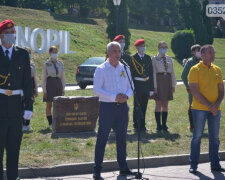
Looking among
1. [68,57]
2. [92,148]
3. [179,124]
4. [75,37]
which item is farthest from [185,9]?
[92,148]

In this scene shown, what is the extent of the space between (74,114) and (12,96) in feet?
15.5

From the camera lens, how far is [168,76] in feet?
39.0

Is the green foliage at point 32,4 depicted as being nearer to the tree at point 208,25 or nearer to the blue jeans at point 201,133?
the tree at point 208,25

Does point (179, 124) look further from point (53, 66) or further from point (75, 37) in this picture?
point (75, 37)

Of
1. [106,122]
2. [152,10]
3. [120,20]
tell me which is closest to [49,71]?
[106,122]

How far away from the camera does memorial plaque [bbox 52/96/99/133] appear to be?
11203 millimetres

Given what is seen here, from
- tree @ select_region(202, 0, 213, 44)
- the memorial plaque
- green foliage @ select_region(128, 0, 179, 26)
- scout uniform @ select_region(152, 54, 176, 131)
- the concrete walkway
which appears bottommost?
the concrete walkway

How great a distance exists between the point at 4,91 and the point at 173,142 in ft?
15.1

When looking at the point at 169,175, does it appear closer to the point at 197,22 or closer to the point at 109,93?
the point at 109,93

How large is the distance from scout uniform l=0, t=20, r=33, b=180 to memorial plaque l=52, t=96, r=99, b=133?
4278mm

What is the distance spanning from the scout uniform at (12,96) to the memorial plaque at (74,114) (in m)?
4.28

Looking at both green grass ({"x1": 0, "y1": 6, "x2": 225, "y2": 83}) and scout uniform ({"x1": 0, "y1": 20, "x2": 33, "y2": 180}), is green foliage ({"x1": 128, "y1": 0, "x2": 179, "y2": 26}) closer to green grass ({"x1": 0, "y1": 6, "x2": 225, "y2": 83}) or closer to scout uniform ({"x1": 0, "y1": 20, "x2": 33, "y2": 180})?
green grass ({"x1": 0, "y1": 6, "x2": 225, "y2": 83})

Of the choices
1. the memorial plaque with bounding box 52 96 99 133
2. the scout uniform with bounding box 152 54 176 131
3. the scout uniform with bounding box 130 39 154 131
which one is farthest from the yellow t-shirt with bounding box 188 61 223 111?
the memorial plaque with bounding box 52 96 99 133

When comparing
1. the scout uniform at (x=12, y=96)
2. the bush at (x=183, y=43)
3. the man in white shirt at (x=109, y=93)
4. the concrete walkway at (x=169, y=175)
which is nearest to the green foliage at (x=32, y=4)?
the bush at (x=183, y=43)
